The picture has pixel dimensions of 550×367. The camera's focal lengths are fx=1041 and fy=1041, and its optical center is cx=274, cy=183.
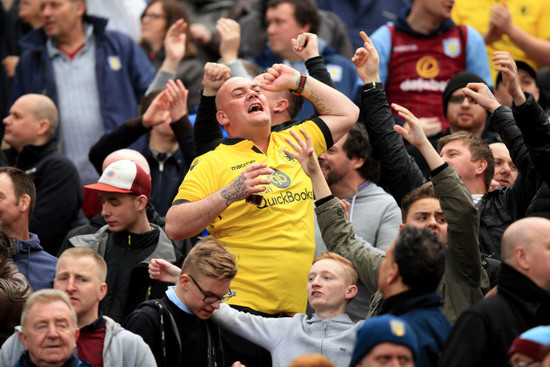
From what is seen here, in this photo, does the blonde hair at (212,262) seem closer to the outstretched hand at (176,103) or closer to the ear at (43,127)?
the outstretched hand at (176,103)

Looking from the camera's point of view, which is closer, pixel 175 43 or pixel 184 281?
pixel 184 281

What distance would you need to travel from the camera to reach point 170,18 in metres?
10.9

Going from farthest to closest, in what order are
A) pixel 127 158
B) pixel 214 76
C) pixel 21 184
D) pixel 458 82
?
pixel 458 82
pixel 127 158
pixel 21 184
pixel 214 76

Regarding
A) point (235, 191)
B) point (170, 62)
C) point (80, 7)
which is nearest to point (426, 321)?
point (235, 191)

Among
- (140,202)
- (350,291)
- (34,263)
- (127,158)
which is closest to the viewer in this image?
(350,291)

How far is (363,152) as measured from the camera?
7754 mm

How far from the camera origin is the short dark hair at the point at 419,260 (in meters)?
5.18

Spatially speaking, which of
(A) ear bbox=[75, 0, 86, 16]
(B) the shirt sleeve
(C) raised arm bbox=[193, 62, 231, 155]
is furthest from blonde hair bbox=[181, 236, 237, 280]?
(A) ear bbox=[75, 0, 86, 16]

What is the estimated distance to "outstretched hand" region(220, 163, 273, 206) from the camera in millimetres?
6043

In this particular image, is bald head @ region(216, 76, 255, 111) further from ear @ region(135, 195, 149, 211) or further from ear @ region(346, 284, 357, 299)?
ear @ region(346, 284, 357, 299)

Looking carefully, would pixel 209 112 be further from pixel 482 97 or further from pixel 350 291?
pixel 482 97

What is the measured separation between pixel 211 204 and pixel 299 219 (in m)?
0.63

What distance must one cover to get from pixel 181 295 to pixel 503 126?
2320 mm

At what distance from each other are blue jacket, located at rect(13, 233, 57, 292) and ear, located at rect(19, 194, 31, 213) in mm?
258
